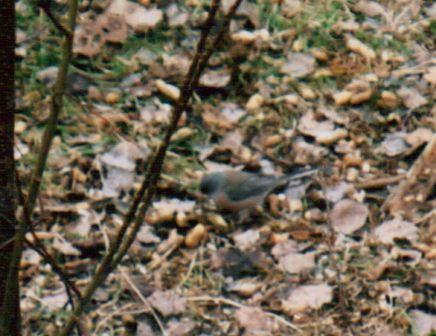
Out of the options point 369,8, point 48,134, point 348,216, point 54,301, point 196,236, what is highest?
point 48,134

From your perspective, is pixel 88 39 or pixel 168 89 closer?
pixel 168 89

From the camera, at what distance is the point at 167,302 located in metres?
2.23

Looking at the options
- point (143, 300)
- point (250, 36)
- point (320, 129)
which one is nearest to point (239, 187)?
point (320, 129)

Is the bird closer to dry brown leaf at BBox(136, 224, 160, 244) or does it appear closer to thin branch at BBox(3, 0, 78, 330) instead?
dry brown leaf at BBox(136, 224, 160, 244)

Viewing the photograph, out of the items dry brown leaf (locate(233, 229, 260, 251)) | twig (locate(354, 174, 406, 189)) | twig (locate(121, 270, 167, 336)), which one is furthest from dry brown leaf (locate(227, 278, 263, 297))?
twig (locate(354, 174, 406, 189))

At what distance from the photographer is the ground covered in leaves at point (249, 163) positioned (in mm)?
2229

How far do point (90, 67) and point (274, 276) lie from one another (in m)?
1.22

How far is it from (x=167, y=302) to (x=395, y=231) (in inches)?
29.1

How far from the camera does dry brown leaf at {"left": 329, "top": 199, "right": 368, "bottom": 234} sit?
245 cm

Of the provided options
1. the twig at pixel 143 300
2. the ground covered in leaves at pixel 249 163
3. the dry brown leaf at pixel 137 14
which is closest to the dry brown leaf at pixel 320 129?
the ground covered in leaves at pixel 249 163

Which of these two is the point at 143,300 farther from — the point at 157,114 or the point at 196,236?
the point at 157,114

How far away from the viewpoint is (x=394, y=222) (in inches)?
96.4

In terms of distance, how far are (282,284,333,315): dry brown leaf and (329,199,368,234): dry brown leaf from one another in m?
0.25

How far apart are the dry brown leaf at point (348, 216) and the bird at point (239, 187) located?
19cm
